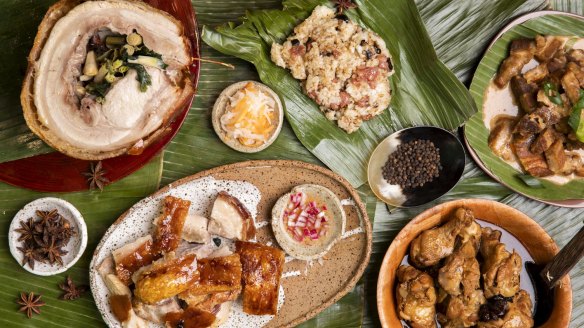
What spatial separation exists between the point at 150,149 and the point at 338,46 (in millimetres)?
1900

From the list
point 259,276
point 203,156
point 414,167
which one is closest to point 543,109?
point 414,167

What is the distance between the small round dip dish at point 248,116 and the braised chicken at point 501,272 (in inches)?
87.7

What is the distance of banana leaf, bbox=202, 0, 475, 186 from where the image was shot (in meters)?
5.43

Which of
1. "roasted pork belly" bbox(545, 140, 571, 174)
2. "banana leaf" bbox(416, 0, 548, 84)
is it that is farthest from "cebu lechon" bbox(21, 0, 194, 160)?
"roasted pork belly" bbox(545, 140, 571, 174)

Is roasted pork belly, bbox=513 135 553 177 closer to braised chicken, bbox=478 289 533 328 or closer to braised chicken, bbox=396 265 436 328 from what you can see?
braised chicken, bbox=478 289 533 328

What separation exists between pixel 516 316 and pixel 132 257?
3.39m

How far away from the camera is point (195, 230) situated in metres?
5.39

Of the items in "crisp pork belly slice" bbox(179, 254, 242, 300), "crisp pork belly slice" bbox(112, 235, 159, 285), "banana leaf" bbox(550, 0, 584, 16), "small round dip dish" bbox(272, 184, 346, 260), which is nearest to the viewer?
"crisp pork belly slice" bbox(179, 254, 242, 300)

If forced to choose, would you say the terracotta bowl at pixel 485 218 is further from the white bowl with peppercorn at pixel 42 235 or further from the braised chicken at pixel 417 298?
the white bowl with peppercorn at pixel 42 235

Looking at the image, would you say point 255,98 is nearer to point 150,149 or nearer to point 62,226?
point 150,149

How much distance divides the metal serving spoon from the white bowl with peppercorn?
4.13m

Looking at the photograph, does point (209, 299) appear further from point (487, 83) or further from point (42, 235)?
point (487, 83)

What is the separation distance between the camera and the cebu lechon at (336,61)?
5.42 meters

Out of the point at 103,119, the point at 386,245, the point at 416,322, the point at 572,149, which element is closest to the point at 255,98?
the point at 103,119
